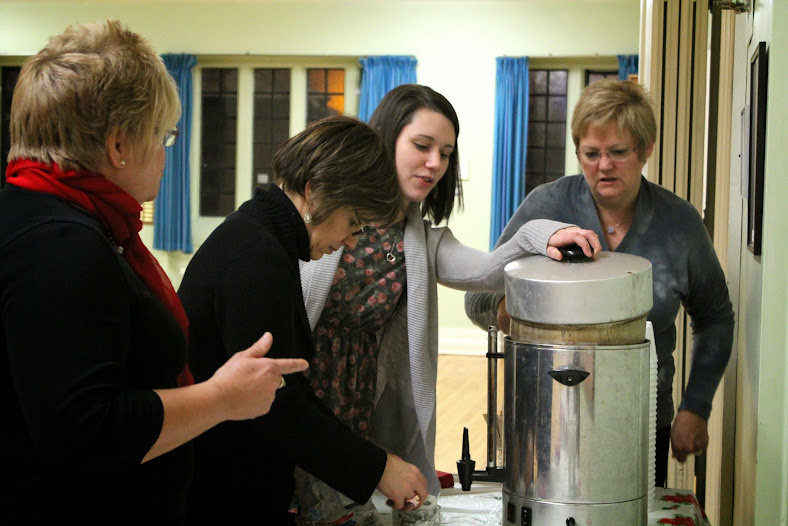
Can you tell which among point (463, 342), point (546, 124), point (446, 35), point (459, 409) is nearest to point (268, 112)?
point (446, 35)

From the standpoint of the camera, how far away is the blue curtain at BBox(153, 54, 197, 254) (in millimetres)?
7902

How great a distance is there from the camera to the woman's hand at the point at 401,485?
4.33ft

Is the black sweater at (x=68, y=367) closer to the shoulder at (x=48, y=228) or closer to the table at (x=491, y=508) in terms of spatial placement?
the shoulder at (x=48, y=228)

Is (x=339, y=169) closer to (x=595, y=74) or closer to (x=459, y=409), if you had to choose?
(x=459, y=409)

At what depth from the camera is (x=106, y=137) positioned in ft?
3.12

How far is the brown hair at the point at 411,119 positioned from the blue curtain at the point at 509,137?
5.61m

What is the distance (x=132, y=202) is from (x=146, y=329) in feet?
0.48

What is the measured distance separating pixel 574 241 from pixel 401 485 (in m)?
0.49

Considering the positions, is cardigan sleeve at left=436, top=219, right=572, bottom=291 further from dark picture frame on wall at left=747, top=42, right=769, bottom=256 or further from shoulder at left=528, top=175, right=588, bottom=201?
dark picture frame on wall at left=747, top=42, right=769, bottom=256

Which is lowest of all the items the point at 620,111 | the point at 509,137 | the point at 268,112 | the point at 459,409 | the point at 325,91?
the point at 459,409

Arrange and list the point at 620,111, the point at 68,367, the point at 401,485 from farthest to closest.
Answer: the point at 620,111 → the point at 401,485 → the point at 68,367

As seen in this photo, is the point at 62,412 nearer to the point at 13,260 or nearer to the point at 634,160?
the point at 13,260

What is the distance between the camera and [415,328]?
5.50 feet

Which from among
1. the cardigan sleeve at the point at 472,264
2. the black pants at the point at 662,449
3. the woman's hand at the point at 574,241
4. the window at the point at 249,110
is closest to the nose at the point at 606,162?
the cardigan sleeve at the point at 472,264
